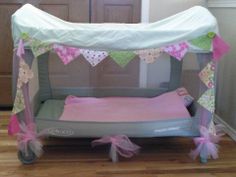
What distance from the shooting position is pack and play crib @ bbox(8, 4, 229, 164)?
1.81m

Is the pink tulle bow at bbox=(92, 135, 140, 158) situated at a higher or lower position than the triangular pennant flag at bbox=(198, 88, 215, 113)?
lower

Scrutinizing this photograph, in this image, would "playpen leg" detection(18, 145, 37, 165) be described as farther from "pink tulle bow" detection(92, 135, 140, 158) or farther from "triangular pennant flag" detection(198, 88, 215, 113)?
"triangular pennant flag" detection(198, 88, 215, 113)

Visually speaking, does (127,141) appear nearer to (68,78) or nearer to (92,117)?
(92,117)

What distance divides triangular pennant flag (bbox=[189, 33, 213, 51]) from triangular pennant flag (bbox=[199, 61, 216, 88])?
0.32 feet

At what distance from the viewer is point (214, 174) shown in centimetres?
189

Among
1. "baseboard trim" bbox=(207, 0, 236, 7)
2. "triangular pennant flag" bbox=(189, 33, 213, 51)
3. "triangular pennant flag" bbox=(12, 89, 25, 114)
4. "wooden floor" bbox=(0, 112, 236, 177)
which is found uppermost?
"baseboard trim" bbox=(207, 0, 236, 7)

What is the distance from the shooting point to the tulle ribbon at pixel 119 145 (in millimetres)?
1972

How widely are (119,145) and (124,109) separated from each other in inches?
14.4

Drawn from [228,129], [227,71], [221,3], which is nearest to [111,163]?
[228,129]

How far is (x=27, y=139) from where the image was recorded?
190 centimetres

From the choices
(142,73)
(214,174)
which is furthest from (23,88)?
(214,174)

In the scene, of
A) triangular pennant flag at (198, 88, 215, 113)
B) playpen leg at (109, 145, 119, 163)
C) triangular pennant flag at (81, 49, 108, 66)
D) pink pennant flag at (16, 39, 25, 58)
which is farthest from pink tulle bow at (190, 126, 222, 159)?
pink pennant flag at (16, 39, 25, 58)

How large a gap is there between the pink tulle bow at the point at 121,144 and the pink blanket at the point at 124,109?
13cm

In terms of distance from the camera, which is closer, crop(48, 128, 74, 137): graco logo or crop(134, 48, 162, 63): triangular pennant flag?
crop(134, 48, 162, 63): triangular pennant flag
